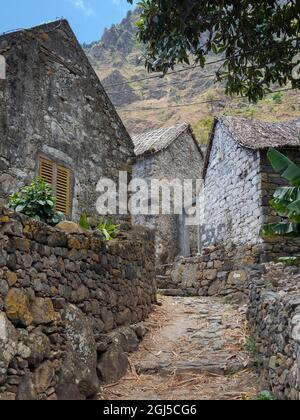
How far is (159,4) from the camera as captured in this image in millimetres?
6355

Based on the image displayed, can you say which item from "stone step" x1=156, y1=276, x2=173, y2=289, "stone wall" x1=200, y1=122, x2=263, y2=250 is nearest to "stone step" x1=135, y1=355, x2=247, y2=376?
"stone wall" x1=200, y1=122, x2=263, y2=250

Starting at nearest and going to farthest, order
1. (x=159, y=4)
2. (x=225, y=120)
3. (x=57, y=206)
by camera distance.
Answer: (x=159, y=4), (x=57, y=206), (x=225, y=120)

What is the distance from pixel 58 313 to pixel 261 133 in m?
10.5

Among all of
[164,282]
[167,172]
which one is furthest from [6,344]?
[167,172]

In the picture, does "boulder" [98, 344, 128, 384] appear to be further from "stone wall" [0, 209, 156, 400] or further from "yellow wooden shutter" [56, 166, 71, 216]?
"yellow wooden shutter" [56, 166, 71, 216]

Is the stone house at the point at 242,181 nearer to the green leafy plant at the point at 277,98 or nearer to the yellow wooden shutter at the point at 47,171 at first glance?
the yellow wooden shutter at the point at 47,171

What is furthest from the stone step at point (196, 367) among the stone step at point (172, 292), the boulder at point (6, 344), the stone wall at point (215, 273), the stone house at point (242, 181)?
the stone house at point (242, 181)

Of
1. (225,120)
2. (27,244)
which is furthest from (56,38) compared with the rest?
(225,120)

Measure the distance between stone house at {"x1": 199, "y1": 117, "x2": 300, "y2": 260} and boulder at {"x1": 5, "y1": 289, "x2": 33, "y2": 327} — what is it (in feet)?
27.4

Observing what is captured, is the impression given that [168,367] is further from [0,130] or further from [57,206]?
[0,130]

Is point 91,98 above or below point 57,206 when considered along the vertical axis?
above

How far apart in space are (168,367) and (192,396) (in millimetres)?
1118

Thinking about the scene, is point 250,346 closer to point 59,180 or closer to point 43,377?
point 43,377

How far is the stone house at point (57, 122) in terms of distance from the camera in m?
7.75
